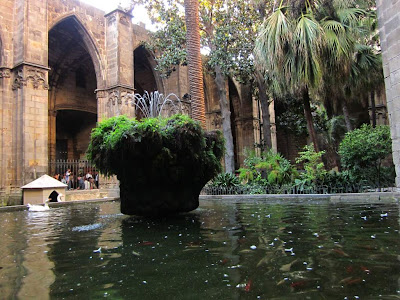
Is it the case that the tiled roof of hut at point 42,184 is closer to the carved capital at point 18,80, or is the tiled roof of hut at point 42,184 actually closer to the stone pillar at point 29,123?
the stone pillar at point 29,123

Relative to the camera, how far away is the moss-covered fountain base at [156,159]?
18.6ft

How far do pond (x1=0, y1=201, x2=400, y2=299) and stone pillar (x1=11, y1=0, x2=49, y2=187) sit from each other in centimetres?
1013

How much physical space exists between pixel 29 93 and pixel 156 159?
10904mm

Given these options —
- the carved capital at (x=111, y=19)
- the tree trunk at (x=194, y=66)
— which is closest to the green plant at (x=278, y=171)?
the tree trunk at (x=194, y=66)

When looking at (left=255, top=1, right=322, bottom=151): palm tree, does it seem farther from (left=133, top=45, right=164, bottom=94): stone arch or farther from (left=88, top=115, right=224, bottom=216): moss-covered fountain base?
(left=133, top=45, right=164, bottom=94): stone arch

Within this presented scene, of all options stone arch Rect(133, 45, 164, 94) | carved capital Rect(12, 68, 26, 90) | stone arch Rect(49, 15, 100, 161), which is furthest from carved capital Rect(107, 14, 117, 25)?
carved capital Rect(12, 68, 26, 90)

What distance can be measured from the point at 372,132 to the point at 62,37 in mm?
19382

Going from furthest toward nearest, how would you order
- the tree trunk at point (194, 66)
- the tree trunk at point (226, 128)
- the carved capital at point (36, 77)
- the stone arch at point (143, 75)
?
1. the stone arch at point (143, 75)
2. the tree trunk at point (226, 128)
3. the carved capital at point (36, 77)
4. the tree trunk at point (194, 66)

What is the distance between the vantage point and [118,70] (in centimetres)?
1756

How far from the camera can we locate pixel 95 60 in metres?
18.2

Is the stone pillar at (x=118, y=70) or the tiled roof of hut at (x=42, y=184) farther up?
the stone pillar at (x=118, y=70)

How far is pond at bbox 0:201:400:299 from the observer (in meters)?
2.18

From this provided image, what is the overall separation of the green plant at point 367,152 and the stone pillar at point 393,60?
2.98 m

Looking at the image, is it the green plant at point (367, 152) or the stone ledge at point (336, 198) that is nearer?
the stone ledge at point (336, 198)
